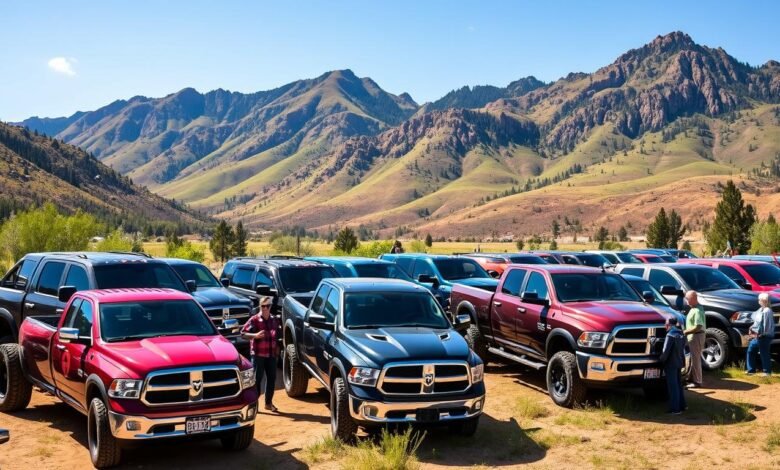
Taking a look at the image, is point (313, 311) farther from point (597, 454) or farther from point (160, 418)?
point (597, 454)

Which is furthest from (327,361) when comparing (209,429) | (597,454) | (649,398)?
(649,398)

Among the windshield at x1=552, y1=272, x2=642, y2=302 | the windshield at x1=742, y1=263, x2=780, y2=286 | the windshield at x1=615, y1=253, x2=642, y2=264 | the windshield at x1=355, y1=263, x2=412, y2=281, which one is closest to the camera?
the windshield at x1=552, y1=272, x2=642, y2=302

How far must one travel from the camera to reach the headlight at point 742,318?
12.9 meters

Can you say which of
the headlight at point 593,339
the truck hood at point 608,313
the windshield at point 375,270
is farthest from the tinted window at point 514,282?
the windshield at point 375,270

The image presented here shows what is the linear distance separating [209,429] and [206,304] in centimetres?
584

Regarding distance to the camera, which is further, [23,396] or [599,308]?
[599,308]

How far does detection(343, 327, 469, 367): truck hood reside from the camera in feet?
26.6

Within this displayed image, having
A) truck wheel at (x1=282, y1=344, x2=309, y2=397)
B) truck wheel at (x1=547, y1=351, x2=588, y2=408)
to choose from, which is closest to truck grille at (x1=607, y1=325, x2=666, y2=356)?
truck wheel at (x1=547, y1=351, x2=588, y2=408)

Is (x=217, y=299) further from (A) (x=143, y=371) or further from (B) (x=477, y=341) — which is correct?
(A) (x=143, y=371)

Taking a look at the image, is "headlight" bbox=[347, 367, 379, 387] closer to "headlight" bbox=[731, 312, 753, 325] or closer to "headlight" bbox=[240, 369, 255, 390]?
"headlight" bbox=[240, 369, 255, 390]

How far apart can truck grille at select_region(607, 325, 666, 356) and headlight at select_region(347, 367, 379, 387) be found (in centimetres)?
391

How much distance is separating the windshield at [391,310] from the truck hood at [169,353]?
75.4 inches

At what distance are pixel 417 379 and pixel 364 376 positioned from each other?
0.64 m

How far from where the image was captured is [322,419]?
32.9 feet
